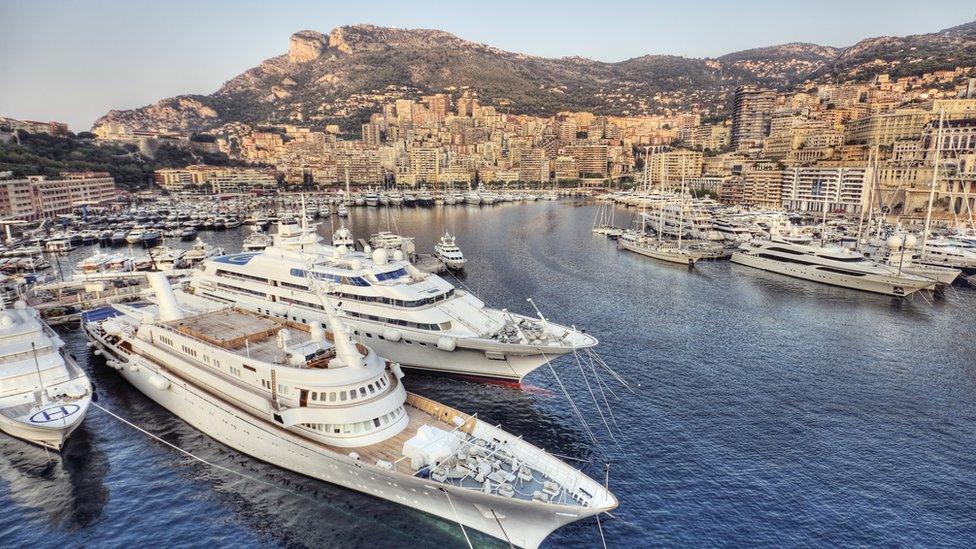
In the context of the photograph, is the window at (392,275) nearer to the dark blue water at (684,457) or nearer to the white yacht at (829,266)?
the dark blue water at (684,457)

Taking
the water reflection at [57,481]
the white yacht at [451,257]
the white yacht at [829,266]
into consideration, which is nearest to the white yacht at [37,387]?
the water reflection at [57,481]

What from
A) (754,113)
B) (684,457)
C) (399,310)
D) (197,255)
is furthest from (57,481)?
(754,113)

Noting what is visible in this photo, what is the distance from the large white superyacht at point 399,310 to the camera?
25.3m

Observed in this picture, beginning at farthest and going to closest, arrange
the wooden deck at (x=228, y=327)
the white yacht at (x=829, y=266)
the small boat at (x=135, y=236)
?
the small boat at (x=135, y=236), the white yacht at (x=829, y=266), the wooden deck at (x=228, y=327)

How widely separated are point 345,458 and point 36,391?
14.6 meters

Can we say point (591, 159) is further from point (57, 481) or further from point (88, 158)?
point (57, 481)

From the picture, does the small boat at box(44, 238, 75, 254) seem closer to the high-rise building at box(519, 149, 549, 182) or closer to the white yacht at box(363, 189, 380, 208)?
the white yacht at box(363, 189, 380, 208)

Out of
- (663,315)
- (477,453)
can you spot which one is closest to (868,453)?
(477,453)

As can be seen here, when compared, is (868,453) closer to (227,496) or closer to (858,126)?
(227,496)

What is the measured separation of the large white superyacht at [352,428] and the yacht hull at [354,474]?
0.05m

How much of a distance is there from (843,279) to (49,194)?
395 feet

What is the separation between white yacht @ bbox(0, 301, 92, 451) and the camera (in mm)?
19453

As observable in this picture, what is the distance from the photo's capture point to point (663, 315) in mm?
39250

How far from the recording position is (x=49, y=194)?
89625mm
